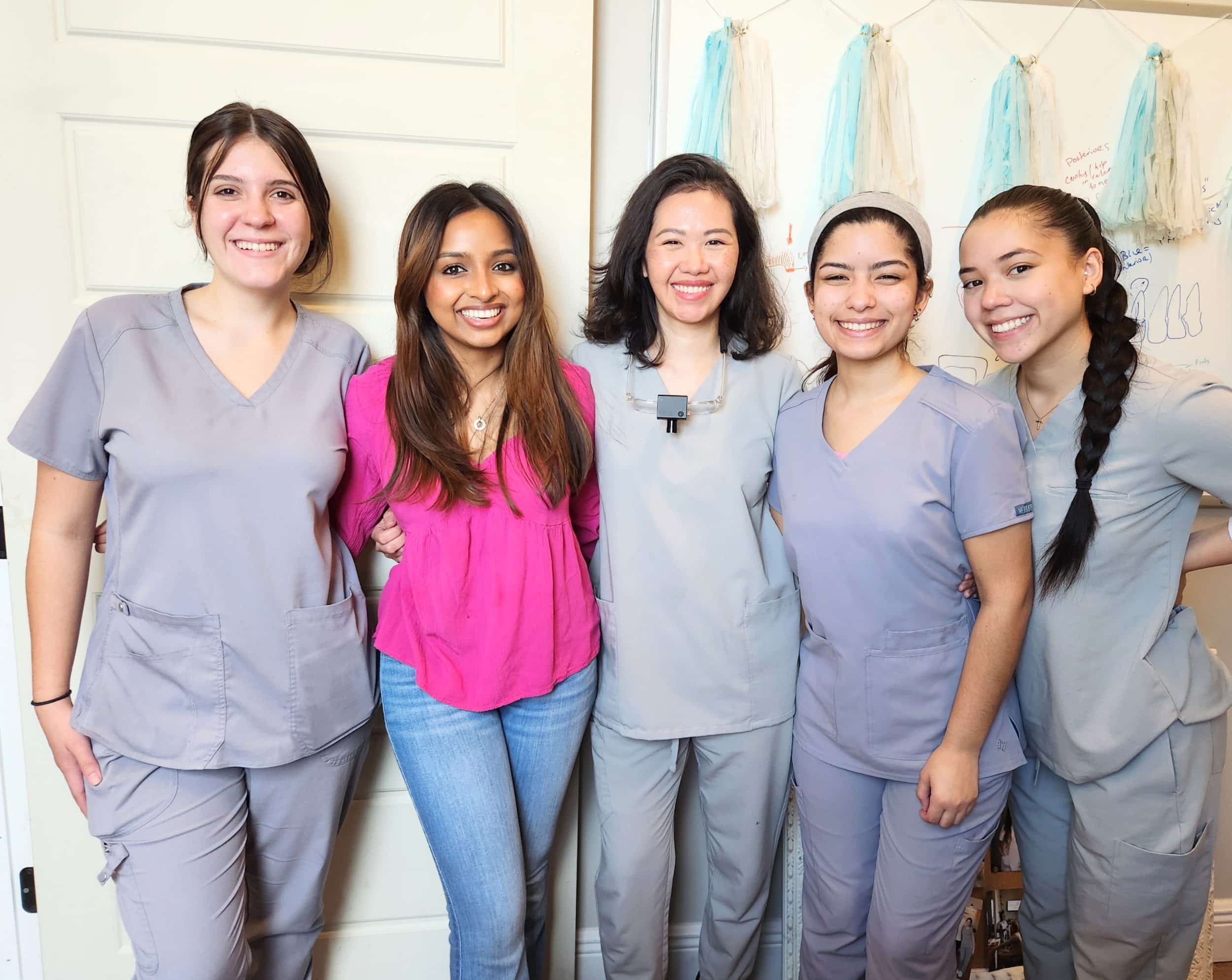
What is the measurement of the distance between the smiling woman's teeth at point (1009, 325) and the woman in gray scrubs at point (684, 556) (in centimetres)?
34

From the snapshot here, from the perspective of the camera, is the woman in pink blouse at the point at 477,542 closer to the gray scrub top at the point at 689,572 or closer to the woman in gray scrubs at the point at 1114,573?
the gray scrub top at the point at 689,572

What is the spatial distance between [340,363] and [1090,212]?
129 centimetres

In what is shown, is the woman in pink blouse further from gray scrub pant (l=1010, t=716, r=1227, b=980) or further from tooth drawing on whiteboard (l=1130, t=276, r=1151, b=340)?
tooth drawing on whiteboard (l=1130, t=276, r=1151, b=340)

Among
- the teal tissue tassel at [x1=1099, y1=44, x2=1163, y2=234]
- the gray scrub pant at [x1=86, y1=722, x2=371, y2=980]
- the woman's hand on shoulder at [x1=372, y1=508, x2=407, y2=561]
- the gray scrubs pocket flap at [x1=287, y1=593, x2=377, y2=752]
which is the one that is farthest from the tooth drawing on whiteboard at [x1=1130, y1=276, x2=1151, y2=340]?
the gray scrub pant at [x1=86, y1=722, x2=371, y2=980]

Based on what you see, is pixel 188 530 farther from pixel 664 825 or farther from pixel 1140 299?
pixel 1140 299

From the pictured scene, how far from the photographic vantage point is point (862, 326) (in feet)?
3.92

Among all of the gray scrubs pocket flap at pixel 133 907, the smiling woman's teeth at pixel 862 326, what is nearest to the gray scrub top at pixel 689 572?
the smiling woman's teeth at pixel 862 326

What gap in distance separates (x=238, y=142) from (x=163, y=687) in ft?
2.72

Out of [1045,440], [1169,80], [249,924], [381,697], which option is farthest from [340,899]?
[1169,80]

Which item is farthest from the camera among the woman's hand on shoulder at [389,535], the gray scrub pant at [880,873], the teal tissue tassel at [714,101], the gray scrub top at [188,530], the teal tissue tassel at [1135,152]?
the teal tissue tassel at [1135,152]

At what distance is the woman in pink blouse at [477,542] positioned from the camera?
1194 mm

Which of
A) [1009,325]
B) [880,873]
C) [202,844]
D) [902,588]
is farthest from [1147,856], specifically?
[202,844]

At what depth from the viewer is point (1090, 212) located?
1287mm

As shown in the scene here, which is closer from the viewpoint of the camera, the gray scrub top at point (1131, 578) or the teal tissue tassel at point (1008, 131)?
the gray scrub top at point (1131, 578)
